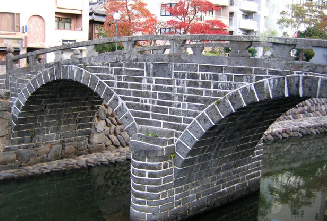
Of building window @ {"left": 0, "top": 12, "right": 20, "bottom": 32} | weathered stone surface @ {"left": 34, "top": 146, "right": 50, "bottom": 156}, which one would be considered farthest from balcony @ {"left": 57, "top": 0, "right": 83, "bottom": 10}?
weathered stone surface @ {"left": 34, "top": 146, "right": 50, "bottom": 156}

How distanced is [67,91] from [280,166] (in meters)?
9.65

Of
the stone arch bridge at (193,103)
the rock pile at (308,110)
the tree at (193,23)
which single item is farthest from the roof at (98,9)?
the stone arch bridge at (193,103)

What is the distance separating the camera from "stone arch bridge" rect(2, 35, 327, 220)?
9.49m

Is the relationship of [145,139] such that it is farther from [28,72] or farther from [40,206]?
[28,72]

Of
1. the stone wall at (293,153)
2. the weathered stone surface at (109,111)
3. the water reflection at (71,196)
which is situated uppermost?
the weathered stone surface at (109,111)

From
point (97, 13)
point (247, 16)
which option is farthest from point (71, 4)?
point (247, 16)

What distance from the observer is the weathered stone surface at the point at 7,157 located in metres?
16.5

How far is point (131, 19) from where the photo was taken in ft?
86.3

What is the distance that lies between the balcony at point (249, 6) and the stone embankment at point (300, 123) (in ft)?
40.1

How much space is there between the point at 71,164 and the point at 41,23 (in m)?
14.2

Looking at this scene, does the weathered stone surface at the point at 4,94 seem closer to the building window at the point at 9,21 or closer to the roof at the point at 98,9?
the building window at the point at 9,21

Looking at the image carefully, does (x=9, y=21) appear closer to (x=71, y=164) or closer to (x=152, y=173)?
(x=71, y=164)

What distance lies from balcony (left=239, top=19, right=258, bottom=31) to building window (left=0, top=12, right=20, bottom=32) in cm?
1813

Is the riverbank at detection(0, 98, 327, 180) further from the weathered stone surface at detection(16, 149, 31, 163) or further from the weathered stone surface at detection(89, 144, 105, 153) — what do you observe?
the weathered stone surface at detection(16, 149, 31, 163)
